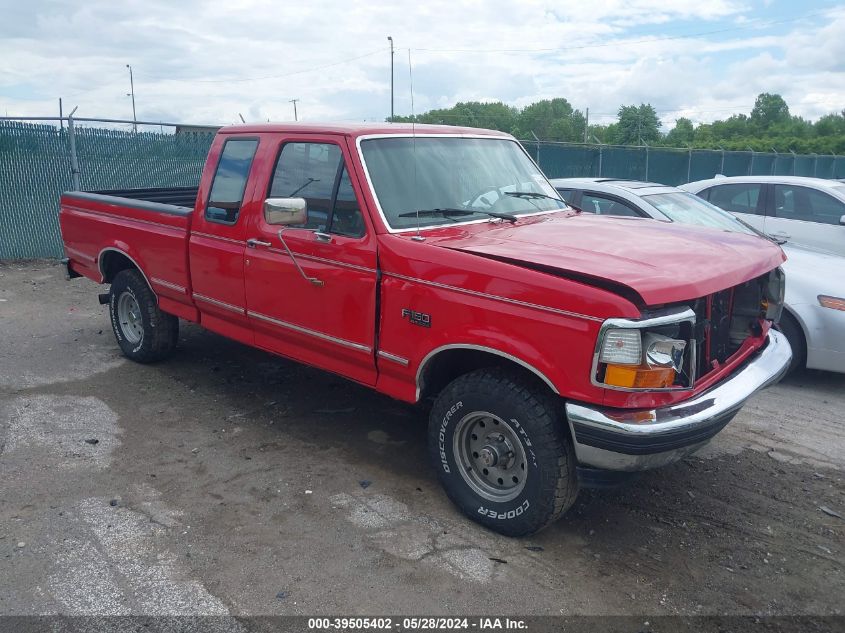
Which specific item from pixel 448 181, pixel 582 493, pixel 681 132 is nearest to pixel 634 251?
pixel 448 181

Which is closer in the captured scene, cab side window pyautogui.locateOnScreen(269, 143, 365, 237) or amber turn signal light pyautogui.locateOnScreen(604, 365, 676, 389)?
amber turn signal light pyautogui.locateOnScreen(604, 365, 676, 389)

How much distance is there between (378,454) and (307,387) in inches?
56.5

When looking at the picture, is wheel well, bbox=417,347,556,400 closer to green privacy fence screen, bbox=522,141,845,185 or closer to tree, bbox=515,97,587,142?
green privacy fence screen, bbox=522,141,845,185

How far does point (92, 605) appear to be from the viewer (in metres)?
3.27

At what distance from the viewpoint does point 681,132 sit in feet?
153

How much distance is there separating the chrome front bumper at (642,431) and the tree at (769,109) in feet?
176

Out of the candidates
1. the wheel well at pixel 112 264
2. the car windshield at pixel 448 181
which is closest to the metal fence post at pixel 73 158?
the wheel well at pixel 112 264

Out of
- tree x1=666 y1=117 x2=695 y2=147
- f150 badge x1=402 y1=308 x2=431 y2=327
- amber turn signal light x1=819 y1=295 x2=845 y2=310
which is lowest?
amber turn signal light x1=819 y1=295 x2=845 y2=310

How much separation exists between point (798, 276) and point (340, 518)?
4524mm

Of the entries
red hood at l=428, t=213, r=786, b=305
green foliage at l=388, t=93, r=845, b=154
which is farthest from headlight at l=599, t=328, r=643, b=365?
green foliage at l=388, t=93, r=845, b=154

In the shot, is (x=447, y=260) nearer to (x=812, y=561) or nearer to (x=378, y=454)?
(x=378, y=454)

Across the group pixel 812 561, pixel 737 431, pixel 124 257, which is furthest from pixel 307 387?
pixel 812 561

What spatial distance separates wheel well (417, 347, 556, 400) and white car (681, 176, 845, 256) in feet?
18.5

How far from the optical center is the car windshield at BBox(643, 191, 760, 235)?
277 inches
